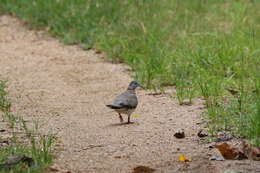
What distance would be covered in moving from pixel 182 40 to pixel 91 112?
3130 mm

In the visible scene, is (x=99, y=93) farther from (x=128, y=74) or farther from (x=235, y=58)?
(x=235, y=58)

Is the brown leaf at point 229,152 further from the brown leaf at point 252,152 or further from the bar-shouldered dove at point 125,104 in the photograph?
the bar-shouldered dove at point 125,104

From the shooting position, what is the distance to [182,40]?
10.7 meters

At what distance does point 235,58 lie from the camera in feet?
31.3

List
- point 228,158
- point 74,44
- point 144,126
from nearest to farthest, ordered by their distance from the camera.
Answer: point 228,158
point 144,126
point 74,44

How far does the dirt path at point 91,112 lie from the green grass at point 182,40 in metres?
0.25


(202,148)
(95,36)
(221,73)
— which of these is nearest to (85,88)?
(221,73)

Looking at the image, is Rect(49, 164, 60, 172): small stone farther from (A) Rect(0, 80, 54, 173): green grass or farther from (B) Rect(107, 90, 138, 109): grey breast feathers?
(B) Rect(107, 90, 138, 109): grey breast feathers

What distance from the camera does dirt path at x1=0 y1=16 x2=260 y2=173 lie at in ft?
19.4

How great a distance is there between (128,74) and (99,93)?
0.95m

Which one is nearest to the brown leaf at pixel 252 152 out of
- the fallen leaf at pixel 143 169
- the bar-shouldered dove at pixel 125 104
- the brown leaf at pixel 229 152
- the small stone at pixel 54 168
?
the brown leaf at pixel 229 152

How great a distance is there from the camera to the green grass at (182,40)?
766 centimetres

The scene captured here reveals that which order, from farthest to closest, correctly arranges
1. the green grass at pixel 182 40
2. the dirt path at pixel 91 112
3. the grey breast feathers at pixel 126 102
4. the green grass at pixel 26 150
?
the green grass at pixel 182 40 → the grey breast feathers at pixel 126 102 → the dirt path at pixel 91 112 → the green grass at pixel 26 150

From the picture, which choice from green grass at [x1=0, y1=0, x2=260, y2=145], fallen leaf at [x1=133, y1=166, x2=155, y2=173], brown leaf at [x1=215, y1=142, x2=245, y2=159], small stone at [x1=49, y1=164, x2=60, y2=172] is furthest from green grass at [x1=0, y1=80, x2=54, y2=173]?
green grass at [x1=0, y1=0, x2=260, y2=145]
